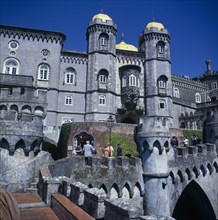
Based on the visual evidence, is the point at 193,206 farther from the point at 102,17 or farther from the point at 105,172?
the point at 102,17

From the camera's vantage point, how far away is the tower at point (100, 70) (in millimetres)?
35444

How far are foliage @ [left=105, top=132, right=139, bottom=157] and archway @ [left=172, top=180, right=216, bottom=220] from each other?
20.3ft

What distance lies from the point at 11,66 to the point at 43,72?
4.84 metres

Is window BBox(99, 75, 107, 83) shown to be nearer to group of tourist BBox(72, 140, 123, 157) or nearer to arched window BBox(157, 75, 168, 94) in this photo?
arched window BBox(157, 75, 168, 94)

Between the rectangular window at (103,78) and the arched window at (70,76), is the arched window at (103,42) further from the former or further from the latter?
the arched window at (70,76)

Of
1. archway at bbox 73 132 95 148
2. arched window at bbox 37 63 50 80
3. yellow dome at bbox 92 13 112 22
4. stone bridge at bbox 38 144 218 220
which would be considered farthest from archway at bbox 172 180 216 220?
yellow dome at bbox 92 13 112 22

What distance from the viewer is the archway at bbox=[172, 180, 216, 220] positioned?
22.2 metres

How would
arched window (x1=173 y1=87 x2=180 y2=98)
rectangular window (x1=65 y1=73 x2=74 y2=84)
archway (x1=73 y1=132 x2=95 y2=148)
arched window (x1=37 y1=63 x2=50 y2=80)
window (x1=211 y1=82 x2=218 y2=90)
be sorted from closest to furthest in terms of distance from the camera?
archway (x1=73 y1=132 x2=95 y2=148), arched window (x1=37 y1=63 x2=50 y2=80), rectangular window (x1=65 y1=73 x2=74 y2=84), arched window (x1=173 y1=87 x2=180 y2=98), window (x1=211 y1=82 x2=218 y2=90)

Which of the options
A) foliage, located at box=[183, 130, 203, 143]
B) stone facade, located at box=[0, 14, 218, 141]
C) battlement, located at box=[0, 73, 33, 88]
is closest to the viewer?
foliage, located at box=[183, 130, 203, 143]

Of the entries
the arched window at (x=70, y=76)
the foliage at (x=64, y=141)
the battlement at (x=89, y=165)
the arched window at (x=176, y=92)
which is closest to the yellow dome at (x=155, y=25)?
the arched window at (x=176, y=92)

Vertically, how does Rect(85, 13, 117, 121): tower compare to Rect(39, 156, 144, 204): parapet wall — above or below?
above

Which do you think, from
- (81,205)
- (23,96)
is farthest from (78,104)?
(81,205)

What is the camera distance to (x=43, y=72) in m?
35.5

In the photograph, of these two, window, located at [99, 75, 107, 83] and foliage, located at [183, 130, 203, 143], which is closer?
foliage, located at [183, 130, 203, 143]
